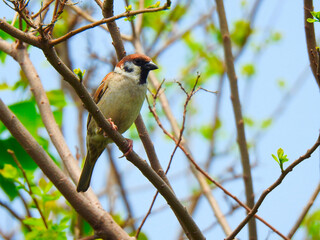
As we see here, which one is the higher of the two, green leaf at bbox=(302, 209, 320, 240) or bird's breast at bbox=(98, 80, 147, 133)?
bird's breast at bbox=(98, 80, 147, 133)

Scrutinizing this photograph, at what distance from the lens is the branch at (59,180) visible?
2.96 metres

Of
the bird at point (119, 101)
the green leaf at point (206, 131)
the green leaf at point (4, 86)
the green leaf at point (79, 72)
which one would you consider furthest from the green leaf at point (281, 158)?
the green leaf at point (206, 131)

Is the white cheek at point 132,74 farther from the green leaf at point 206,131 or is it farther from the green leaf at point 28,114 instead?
the green leaf at point 206,131

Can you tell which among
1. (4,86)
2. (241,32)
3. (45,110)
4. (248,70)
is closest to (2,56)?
(4,86)

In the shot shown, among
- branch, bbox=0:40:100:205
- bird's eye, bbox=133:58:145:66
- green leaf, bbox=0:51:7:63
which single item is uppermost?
green leaf, bbox=0:51:7:63

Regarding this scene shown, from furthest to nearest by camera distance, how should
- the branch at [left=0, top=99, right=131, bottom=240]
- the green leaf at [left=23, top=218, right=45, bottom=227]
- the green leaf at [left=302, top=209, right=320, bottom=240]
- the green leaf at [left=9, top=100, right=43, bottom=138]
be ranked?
1. the green leaf at [left=302, top=209, right=320, bottom=240]
2. the green leaf at [left=9, top=100, right=43, bottom=138]
3. the green leaf at [left=23, top=218, right=45, bottom=227]
4. the branch at [left=0, top=99, right=131, bottom=240]

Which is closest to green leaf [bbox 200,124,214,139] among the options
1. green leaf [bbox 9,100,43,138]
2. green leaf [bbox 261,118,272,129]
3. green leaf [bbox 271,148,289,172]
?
green leaf [bbox 261,118,272,129]

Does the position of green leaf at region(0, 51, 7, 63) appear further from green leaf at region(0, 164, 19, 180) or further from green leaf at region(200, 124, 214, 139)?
green leaf at region(200, 124, 214, 139)

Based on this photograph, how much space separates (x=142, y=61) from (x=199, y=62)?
2.80 m

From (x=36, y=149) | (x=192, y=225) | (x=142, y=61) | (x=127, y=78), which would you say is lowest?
(x=192, y=225)

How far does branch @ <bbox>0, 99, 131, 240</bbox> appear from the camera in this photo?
296cm

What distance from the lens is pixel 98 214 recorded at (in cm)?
309

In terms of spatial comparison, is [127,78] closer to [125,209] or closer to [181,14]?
[125,209]

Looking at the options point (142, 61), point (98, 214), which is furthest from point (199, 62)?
point (98, 214)
